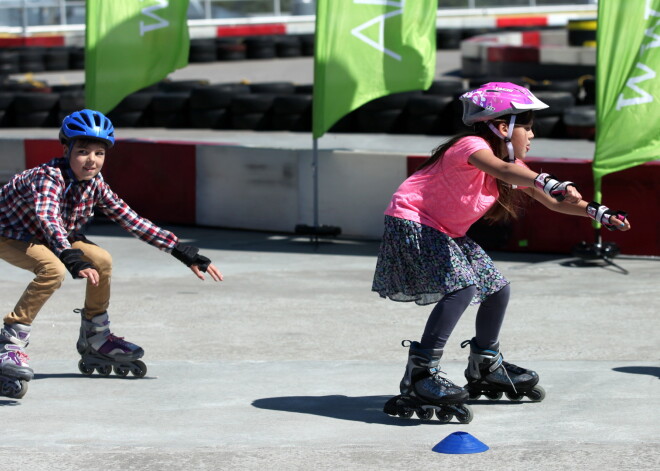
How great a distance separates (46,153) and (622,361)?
828cm

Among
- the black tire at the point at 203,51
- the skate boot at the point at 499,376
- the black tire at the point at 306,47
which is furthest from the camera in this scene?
the black tire at the point at 306,47

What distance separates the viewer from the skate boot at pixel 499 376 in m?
6.07

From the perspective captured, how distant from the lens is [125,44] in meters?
11.7

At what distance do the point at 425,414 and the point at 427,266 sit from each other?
2.24 ft

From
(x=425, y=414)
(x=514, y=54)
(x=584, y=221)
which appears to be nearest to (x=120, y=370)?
(x=425, y=414)

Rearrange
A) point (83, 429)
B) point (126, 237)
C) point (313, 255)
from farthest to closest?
point (126, 237) → point (313, 255) → point (83, 429)

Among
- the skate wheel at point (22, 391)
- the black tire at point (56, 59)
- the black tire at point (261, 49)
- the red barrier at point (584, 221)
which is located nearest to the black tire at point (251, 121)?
the red barrier at point (584, 221)

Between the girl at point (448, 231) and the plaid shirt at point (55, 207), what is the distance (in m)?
1.41

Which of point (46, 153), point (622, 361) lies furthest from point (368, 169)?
point (622, 361)

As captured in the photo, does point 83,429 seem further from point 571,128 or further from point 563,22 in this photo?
point 563,22

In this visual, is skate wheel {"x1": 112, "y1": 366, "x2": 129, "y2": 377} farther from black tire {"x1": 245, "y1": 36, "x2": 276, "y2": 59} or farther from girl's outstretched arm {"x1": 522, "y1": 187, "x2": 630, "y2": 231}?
black tire {"x1": 245, "y1": 36, "x2": 276, "y2": 59}

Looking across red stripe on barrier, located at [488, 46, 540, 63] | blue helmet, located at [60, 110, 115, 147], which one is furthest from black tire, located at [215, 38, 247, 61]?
blue helmet, located at [60, 110, 115, 147]

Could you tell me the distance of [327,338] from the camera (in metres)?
7.83

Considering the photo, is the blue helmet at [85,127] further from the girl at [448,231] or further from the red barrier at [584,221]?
the red barrier at [584,221]
